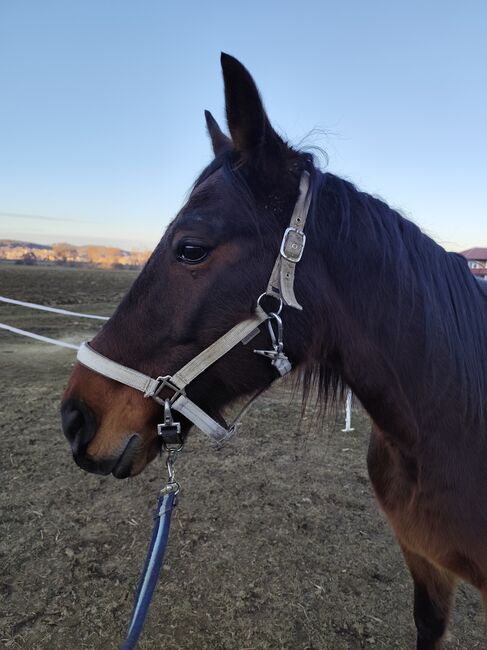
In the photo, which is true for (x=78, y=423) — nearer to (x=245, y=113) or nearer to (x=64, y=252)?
(x=245, y=113)

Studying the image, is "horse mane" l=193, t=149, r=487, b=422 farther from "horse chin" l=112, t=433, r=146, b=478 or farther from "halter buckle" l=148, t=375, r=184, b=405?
"horse chin" l=112, t=433, r=146, b=478

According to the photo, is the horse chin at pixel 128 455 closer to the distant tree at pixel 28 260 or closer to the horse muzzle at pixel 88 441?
the horse muzzle at pixel 88 441

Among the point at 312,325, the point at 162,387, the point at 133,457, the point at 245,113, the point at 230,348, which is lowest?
the point at 133,457

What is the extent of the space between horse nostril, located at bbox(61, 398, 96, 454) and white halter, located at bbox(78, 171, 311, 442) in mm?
141

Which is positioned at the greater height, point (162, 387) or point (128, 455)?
point (162, 387)

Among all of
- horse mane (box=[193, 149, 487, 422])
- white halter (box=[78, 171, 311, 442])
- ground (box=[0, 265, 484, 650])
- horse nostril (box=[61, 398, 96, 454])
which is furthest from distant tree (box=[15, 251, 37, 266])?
horse mane (box=[193, 149, 487, 422])

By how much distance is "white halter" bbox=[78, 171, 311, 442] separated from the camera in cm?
129

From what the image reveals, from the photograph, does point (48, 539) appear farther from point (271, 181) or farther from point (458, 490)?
point (271, 181)

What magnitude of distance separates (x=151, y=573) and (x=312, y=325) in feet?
3.16

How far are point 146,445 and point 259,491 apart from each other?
2.52m

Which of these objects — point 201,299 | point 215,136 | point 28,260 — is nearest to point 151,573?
point 201,299

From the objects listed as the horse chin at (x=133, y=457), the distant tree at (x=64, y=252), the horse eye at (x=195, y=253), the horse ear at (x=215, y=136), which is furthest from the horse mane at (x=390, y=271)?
the distant tree at (x=64, y=252)

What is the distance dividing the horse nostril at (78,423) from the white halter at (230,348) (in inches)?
5.5

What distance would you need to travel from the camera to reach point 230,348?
1.30 metres
